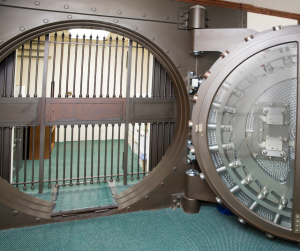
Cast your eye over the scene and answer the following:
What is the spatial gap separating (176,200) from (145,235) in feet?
1.74

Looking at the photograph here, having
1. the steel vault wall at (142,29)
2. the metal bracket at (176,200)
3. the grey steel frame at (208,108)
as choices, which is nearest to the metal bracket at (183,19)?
the steel vault wall at (142,29)

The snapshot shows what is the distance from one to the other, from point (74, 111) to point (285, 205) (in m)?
1.77

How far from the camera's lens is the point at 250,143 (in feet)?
6.00

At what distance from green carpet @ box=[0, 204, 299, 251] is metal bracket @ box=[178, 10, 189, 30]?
1652mm

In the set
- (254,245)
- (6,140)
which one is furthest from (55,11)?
(254,245)

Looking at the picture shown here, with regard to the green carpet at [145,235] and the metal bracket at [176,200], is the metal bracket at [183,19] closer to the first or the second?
the metal bracket at [176,200]

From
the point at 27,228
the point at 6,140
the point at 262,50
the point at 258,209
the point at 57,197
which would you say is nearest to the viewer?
the point at 262,50

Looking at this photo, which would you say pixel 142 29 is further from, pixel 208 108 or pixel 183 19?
pixel 208 108

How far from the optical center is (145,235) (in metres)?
→ 1.92

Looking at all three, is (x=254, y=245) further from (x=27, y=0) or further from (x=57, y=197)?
(x=27, y=0)

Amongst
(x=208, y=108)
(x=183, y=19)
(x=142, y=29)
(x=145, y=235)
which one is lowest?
(x=145, y=235)

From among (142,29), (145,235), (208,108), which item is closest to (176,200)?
(145,235)

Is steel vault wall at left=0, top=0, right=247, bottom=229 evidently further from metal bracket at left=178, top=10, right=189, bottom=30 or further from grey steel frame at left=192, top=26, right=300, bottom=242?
grey steel frame at left=192, top=26, right=300, bottom=242

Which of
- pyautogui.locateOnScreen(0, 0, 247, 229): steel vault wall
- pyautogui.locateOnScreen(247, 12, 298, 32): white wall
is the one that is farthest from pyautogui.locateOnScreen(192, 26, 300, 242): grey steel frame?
pyautogui.locateOnScreen(247, 12, 298, 32): white wall
